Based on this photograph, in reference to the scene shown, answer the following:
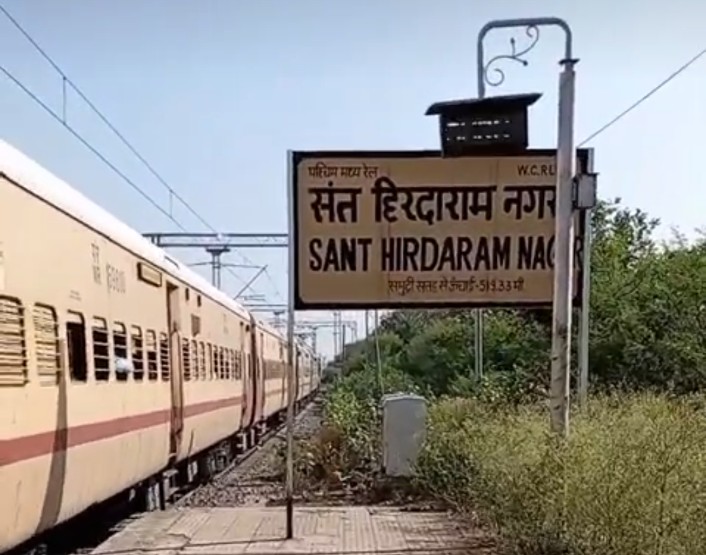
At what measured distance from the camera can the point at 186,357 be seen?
16.4 meters

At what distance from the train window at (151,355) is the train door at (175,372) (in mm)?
1246

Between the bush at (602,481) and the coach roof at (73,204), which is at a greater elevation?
the coach roof at (73,204)

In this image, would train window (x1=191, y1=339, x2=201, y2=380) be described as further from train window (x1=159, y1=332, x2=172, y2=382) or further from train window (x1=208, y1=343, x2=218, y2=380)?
train window (x1=159, y1=332, x2=172, y2=382)

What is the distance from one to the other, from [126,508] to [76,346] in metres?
5.83

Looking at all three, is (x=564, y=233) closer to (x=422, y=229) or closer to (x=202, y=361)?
(x=422, y=229)

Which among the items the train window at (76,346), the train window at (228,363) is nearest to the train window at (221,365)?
the train window at (228,363)

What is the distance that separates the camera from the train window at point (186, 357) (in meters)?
16.0

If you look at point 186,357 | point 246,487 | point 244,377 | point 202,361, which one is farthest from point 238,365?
point 186,357

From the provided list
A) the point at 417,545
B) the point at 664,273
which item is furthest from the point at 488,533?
the point at 664,273

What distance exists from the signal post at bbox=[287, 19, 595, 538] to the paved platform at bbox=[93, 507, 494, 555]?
529mm

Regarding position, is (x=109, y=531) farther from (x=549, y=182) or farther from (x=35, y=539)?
(x=549, y=182)

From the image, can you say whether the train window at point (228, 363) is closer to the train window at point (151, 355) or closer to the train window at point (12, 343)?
the train window at point (151, 355)

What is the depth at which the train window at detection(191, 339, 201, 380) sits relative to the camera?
56.2ft

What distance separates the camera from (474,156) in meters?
11.8
